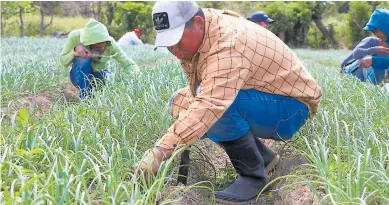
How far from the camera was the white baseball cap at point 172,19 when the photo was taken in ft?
6.50

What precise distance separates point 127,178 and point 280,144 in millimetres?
1188

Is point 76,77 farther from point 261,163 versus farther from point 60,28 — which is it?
point 60,28

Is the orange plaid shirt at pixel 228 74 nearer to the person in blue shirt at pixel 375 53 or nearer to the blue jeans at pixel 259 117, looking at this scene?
the blue jeans at pixel 259 117

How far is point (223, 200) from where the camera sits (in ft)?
7.77

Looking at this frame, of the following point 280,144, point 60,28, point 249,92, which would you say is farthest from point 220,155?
point 60,28

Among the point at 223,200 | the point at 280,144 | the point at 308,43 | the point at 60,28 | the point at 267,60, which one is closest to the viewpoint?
the point at 267,60

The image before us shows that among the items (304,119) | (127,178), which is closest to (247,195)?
(304,119)

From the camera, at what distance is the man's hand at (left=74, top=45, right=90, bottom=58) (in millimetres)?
4590

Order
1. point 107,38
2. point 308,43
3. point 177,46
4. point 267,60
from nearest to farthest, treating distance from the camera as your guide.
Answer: point 177,46, point 267,60, point 107,38, point 308,43

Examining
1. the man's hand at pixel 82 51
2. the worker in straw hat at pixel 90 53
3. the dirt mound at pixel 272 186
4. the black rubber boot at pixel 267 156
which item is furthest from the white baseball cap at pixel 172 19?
the man's hand at pixel 82 51

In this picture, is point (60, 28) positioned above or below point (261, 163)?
below

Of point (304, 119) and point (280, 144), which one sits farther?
point (280, 144)

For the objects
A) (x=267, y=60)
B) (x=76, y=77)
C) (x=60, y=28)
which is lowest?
(x=60, y=28)

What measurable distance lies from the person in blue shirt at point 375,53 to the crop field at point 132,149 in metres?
1.18
